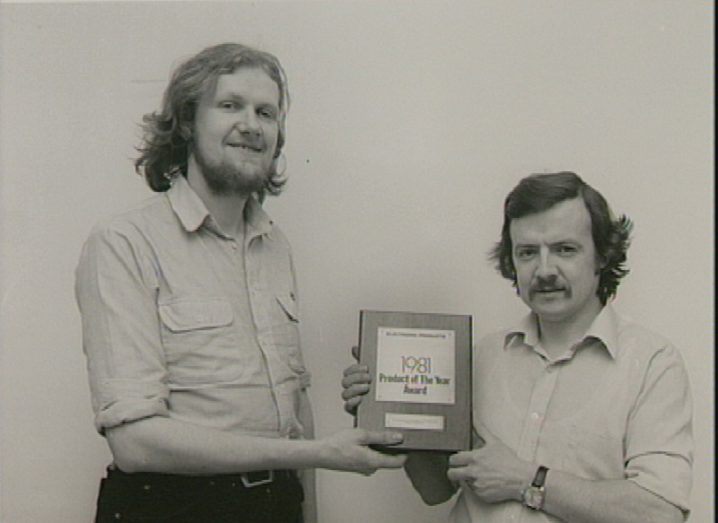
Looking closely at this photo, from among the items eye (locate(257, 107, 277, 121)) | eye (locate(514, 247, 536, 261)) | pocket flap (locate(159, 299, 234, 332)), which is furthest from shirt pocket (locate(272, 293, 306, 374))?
eye (locate(514, 247, 536, 261))

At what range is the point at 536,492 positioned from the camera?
50.8 inches

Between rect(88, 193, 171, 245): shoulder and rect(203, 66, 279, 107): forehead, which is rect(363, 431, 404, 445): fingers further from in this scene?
rect(203, 66, 279, 107): forehead

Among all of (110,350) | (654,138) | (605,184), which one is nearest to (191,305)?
(110,350)

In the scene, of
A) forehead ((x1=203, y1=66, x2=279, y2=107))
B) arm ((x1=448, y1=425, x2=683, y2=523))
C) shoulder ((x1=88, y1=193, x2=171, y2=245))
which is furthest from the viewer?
forehead ((x1=203, y1=66, x2=279, y2=107))

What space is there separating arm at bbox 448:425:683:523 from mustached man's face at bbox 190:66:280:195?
0.62 m

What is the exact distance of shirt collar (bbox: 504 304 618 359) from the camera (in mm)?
1360

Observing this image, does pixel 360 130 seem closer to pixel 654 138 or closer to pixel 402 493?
pixel 654 138

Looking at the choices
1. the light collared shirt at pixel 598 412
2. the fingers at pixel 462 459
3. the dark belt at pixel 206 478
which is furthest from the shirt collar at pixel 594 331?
the dark belt at pixel 206 478

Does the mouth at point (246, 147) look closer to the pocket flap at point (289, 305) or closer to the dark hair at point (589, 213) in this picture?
the pocket flap at point (289, 305)

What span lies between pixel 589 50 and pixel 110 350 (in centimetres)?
103

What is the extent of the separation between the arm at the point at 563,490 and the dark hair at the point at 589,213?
32 cm

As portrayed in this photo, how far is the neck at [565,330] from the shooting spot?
1386 mm

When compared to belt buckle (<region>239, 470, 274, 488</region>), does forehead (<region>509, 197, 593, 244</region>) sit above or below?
above

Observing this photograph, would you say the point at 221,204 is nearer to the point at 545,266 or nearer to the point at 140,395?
the point at 140,395
